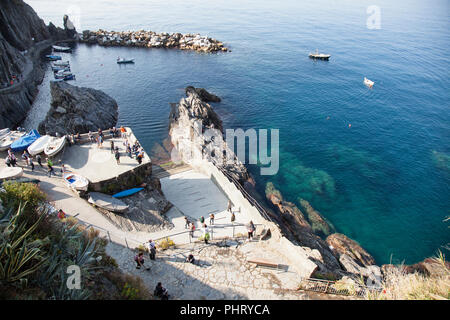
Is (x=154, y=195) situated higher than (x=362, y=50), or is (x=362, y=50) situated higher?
(x=362, y=50)

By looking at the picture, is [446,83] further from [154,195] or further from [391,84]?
[154,195]

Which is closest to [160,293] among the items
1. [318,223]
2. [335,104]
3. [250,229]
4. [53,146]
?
[250,229]

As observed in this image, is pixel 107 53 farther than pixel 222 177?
Yes

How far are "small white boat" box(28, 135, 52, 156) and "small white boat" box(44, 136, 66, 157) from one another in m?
0.31

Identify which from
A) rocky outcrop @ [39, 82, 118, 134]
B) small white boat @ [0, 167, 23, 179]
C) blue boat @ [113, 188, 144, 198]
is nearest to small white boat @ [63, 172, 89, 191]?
blue boat @ [113, 188, 144, 198]

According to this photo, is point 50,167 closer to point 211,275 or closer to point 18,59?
point 211,275

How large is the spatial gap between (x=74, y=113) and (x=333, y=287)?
4255cm

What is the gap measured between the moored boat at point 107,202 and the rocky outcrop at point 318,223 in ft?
67.4

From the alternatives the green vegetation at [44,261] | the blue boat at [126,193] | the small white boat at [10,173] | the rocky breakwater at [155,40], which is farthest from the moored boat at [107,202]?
the rocky breakwater at [155,40]
